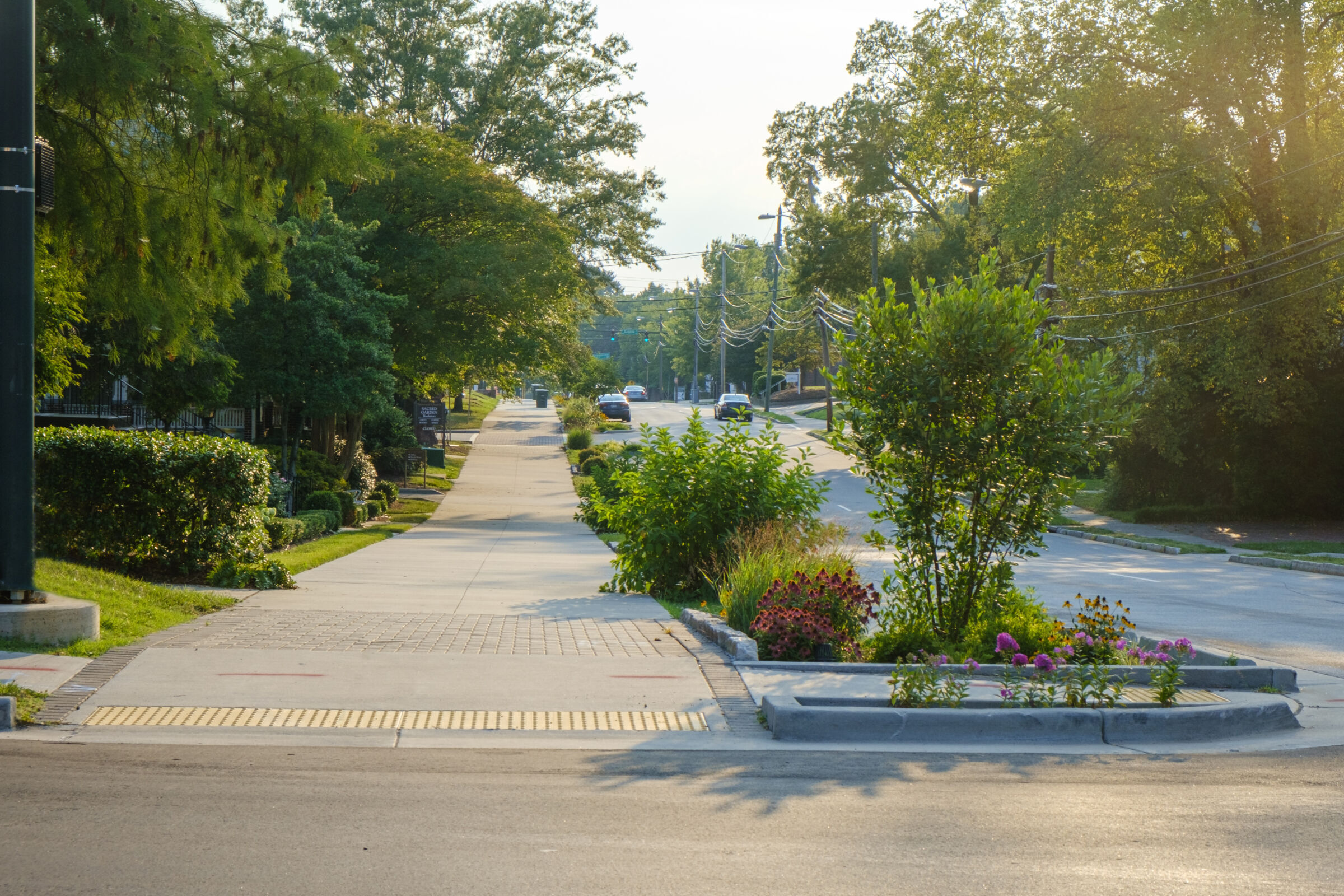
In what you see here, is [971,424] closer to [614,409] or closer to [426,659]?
[426,659]

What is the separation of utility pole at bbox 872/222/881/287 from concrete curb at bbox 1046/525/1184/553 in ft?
67.8

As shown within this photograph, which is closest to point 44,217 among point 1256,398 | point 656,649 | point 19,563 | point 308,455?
point 19,563

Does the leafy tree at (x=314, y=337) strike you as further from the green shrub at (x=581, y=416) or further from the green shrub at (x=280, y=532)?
the green shrub at (x=581, y=416)

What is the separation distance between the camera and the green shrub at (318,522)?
73.1 feet

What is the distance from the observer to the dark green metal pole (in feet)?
28.7

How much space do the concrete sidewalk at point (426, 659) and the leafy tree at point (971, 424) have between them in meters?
2.13

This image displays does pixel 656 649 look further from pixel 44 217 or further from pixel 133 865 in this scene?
pixel 44 217

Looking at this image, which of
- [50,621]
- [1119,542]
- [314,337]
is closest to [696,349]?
[1119,542]

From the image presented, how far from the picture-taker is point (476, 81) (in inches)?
1622

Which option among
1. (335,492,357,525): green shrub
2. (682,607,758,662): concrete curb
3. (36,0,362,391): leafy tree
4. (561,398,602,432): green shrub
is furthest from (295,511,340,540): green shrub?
(561,398,602,432): green shrub

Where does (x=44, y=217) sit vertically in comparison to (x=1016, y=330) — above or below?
above

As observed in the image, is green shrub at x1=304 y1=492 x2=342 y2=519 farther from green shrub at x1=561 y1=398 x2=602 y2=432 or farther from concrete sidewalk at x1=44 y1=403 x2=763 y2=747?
green shrub at x1=561 y1=398 x2=602 y2=432

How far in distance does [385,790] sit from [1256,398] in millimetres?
28963

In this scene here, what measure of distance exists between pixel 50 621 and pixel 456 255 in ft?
76.3
